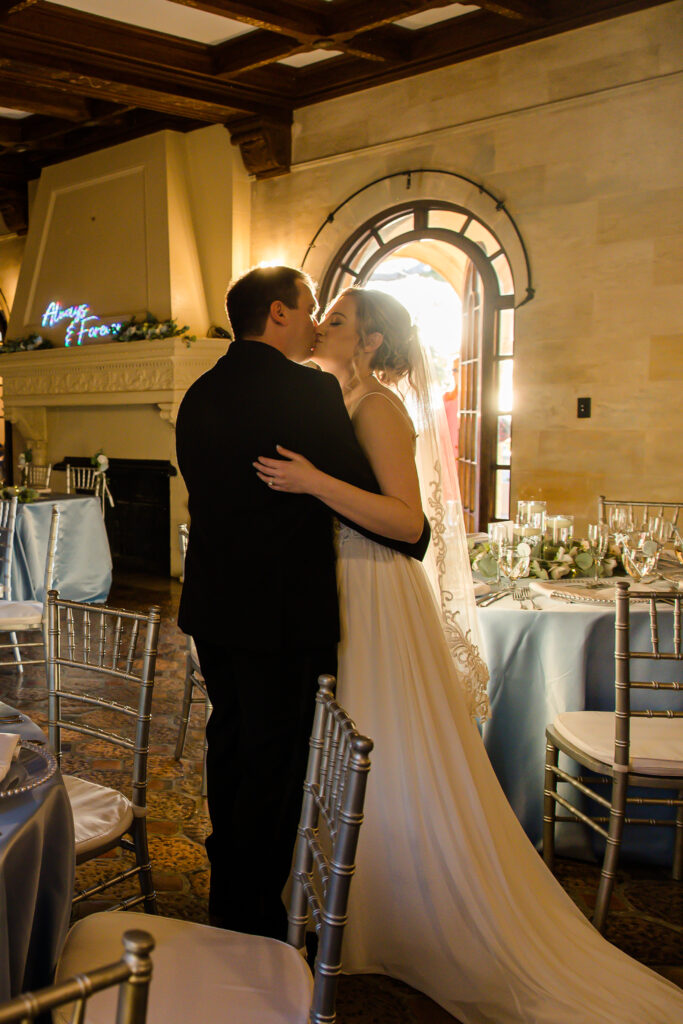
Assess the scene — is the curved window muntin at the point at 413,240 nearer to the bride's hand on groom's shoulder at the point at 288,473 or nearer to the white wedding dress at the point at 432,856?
the white wedding dress at the point at 432,856

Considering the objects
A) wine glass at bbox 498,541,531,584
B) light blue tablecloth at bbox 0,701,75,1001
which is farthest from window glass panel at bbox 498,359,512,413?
light blue tablecloth at bbox 0,701,75,1001

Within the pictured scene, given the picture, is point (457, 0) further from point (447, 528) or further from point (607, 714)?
point (607, 714)

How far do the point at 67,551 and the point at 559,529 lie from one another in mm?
4263

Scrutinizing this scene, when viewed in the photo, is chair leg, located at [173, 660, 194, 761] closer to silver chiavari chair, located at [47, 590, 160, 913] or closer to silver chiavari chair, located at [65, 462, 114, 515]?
silver chiavari chair, located at [47, 590, 160, 913]

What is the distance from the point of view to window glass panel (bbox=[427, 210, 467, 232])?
7123 mm

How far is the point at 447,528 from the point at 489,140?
4.67 metres

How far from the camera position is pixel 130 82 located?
23.5 ft

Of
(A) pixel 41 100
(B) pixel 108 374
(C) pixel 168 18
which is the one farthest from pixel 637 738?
(A) pixel 41 100

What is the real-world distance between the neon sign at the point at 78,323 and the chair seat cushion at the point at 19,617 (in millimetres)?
4628

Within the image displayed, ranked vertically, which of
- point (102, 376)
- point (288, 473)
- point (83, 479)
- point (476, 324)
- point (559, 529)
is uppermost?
point (476, 324)

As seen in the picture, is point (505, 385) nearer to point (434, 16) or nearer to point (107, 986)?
point (434, 16)

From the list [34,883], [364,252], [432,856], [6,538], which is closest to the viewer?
[34,883]

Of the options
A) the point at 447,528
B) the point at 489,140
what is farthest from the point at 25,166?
the point at 447,528

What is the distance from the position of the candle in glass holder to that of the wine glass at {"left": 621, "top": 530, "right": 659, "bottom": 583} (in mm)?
311
